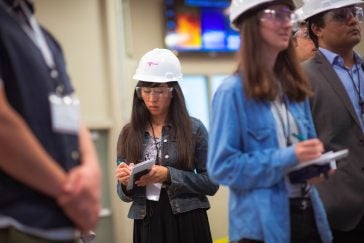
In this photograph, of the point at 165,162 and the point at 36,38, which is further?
the point at 165,162

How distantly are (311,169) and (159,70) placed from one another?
1346mm

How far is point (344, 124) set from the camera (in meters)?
2.17

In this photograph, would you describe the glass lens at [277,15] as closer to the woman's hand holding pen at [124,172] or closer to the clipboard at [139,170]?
the clipboard at [139,170]

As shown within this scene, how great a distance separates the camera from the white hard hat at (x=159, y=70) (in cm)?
263

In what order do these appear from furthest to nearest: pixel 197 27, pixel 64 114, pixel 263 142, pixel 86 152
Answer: pixel 197 27, pixel 263 142, pixel 86 152, pixel 64 114

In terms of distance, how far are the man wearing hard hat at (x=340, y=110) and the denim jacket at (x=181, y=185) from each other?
0.65 metres

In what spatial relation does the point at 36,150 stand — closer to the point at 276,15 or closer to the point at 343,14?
the point at 276,15

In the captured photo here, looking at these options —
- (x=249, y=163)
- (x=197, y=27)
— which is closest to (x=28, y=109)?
(x=249, y=163)

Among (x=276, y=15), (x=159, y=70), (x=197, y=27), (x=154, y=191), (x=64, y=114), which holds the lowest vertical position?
(x=154, y=191)

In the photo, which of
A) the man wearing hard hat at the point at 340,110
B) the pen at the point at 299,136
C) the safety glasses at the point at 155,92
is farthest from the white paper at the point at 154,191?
the pen at the point at 299,136

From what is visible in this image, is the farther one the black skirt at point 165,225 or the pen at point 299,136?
the black skirt at point 165,225

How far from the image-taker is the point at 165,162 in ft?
8.16

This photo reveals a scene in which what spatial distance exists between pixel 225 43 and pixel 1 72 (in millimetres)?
4433

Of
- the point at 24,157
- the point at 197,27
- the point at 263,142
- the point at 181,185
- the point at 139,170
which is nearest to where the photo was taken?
the point at 24,157
